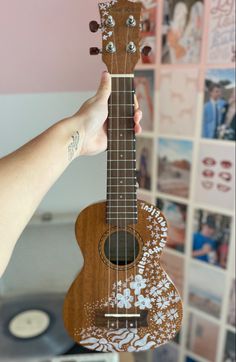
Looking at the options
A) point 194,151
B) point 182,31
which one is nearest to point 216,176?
point 194,151

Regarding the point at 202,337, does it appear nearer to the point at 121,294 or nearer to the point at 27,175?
the point at 121,294

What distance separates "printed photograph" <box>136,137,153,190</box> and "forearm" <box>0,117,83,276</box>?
0.65 m

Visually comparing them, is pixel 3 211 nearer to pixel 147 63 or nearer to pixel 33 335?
pixel 33 335

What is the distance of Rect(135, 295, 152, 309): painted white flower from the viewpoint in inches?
33.6

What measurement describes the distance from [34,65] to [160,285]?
2.51ft

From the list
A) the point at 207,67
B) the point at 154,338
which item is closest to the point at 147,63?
the point at 207,67

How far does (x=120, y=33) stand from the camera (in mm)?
806

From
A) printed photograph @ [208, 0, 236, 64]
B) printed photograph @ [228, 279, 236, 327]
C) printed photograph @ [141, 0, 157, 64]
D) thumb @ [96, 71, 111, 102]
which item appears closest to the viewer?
thumb @ [96, 71, 111, 102]

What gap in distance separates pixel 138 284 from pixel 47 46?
756 mm

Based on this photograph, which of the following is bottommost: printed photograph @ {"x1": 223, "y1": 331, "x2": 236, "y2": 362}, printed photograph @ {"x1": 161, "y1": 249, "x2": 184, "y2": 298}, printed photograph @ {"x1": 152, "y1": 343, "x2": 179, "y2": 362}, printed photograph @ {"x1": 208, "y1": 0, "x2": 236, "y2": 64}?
printed photograph @ {"x1": 152, "y1": 343, "x2": 179, "y2": 362}

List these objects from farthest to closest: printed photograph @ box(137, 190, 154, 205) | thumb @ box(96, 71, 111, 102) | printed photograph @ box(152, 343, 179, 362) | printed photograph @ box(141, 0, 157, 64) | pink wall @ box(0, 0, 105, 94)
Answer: printed photograph @ box(152, 343, 179, 362), printed photograph @ box(137, 190, 154, 205), printed photograph @ box(141, 0, 157, 64), pink wall @ box(0, 0, 105, 94), thumb @ box(96, 71, 111, 102)

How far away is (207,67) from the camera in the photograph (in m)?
1.22

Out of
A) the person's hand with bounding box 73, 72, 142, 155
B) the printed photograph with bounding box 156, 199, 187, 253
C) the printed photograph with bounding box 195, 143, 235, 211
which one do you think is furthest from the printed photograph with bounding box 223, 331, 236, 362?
the person's hand with bounding box 73, 72, 142, 155

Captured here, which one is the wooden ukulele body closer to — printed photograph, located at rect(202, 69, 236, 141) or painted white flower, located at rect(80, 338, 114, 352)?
painted white flower, located at rect(80, 338, 114, 352)
